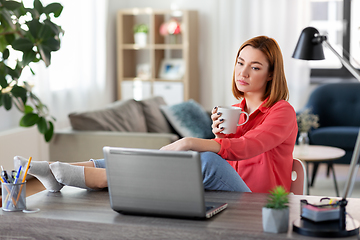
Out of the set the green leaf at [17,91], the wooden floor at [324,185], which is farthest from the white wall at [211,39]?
the green leaf at [17,91]

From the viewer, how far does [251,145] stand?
148cm

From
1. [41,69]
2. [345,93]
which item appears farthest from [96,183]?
[345,93]

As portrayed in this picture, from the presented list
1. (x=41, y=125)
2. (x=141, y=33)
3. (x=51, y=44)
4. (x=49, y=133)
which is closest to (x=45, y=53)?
(x=51, y=44)

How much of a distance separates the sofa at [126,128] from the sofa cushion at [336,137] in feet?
3.27

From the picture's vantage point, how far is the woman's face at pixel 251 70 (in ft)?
5.45

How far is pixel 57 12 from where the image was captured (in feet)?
7.95

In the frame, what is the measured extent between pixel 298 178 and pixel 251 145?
308 millimetres

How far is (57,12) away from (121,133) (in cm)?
111

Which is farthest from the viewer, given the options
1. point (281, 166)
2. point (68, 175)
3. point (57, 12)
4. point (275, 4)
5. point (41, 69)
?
point (275, 4)

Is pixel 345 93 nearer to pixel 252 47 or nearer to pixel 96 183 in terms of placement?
pixel 252 47

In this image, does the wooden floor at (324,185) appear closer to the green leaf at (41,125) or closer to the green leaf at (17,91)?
the green leaf at (41,125)

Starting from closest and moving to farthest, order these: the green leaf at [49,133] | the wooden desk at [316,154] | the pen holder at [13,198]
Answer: the pen holder at [13,198], the green leaf at [49,133], the wooden desk at [316,154]

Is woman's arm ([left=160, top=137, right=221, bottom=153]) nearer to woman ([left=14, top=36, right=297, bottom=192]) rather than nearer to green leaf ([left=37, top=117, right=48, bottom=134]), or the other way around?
woman ([left=14, top=36, right=297, bottom=192])

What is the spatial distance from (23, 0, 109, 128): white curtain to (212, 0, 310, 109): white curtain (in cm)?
135
